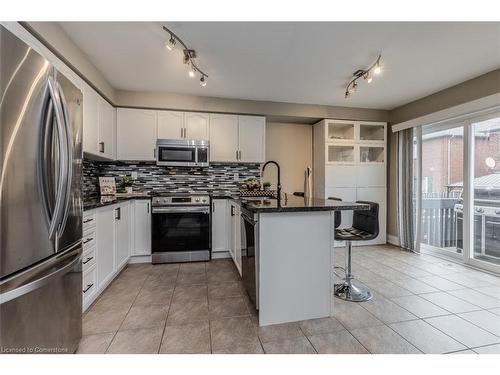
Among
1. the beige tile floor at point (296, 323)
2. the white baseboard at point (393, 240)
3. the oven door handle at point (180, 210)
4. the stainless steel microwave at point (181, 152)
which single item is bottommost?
the beige tile floor at point (296, 323)

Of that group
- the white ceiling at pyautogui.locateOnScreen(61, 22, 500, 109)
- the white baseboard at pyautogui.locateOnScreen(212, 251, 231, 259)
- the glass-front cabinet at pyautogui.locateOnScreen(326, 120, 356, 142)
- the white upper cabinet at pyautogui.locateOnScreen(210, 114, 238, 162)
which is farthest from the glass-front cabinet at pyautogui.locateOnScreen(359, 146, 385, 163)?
the white baseboard at pyautogui.locateOnScreen(212, 251, 231, 259)

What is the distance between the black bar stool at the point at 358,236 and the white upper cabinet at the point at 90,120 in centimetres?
279

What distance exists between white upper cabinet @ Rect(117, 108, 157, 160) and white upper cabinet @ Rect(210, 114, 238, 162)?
886mm

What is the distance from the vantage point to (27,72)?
1058 mm

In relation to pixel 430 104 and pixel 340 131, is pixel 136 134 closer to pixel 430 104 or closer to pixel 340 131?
pixel 340 131

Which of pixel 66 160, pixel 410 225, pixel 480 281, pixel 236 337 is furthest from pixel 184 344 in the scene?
pixel 410 225

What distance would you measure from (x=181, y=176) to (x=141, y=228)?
3.46ft

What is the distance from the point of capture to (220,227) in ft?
11.5

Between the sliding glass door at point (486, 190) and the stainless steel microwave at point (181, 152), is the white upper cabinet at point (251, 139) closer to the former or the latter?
the stainless steel microwave at point (181, 152)

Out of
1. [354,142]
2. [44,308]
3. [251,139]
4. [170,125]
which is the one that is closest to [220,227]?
[251,139]

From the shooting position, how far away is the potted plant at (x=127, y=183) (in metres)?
3.55

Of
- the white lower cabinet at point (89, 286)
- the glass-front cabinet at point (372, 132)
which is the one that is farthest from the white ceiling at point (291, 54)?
the white lower cabinet at point (89, 286)
